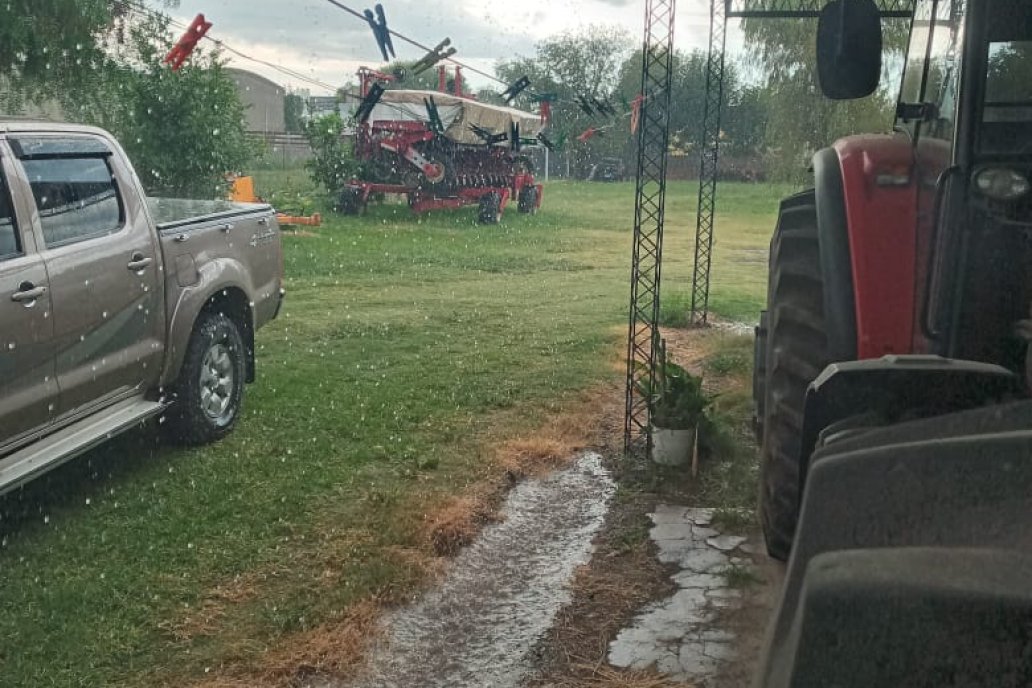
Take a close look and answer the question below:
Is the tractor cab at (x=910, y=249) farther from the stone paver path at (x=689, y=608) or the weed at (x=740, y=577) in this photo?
the weed at (x=740, y=577)

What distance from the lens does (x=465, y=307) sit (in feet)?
37.2

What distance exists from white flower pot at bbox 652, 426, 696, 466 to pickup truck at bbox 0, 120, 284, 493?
2.57 metres

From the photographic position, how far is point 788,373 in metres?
3.80

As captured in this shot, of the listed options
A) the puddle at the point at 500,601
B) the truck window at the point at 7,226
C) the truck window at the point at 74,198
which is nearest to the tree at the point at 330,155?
the truck window at the point at 74,198

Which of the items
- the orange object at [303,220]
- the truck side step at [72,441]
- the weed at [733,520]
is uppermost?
the truck side step at [72,441]

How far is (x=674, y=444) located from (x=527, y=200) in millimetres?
18520

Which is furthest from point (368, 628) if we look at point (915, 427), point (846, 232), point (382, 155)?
point (382, 155)

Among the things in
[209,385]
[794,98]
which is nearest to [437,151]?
[794,98]

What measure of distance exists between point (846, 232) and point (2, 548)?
378cm

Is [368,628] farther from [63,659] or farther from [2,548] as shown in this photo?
[2,548]

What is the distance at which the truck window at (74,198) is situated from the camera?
457 centimetres

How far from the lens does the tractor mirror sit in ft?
10.5

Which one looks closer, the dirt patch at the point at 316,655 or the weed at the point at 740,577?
the dirt patch at the point at 316,655

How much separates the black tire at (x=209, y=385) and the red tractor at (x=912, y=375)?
310 cm
